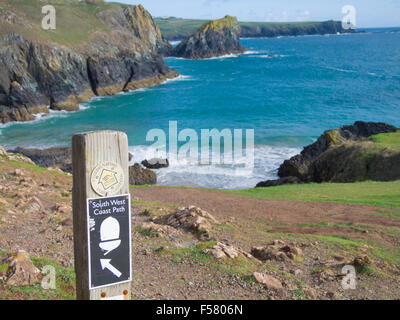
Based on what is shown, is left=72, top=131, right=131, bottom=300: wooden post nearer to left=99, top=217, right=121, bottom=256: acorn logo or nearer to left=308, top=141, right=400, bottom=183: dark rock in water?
left=99, top=217, right=121, bottom=256: acorn logo

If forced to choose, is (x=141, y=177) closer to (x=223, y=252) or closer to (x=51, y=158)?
(x=51, y=158)

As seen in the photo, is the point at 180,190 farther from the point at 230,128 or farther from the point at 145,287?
the point at 230,128

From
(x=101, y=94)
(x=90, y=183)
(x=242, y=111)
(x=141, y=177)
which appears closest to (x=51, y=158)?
(x=141, y=177)

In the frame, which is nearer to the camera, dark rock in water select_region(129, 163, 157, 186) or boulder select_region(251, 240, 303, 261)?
boulder select_region(251, 240, 303, 261)

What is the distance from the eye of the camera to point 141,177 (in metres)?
29.6

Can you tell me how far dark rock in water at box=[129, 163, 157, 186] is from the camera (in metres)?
29.2

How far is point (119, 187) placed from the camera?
11.7 ft

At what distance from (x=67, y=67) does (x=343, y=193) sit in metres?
54.1

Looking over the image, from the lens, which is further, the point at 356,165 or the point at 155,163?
the point at 155,163

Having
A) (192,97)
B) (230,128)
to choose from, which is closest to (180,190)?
(230,128)

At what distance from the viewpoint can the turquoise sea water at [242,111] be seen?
3722 centimetres

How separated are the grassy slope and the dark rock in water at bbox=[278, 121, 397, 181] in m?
47.3

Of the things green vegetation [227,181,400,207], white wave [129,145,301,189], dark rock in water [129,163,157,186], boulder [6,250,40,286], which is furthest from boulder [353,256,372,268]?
dark rock in water [129,163,157,186]
